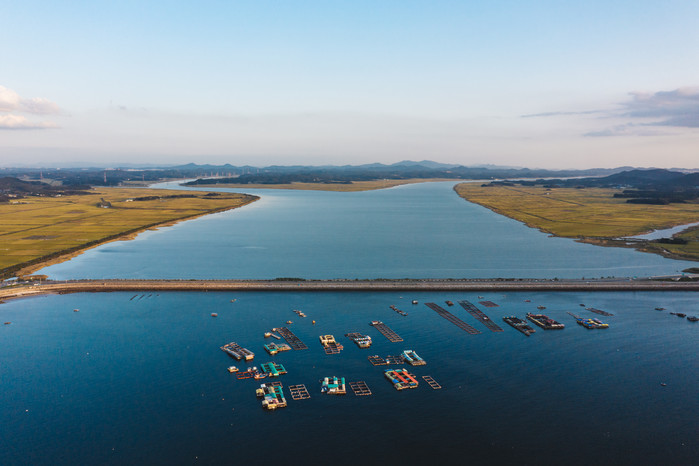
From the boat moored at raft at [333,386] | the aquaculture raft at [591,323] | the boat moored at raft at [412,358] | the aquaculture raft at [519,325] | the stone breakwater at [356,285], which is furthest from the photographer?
the stone breakwater at [356,285]

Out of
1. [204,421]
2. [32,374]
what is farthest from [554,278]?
[32,374]

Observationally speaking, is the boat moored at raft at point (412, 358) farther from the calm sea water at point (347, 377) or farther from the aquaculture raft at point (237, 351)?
the aquaculture raft at point (237, 351)

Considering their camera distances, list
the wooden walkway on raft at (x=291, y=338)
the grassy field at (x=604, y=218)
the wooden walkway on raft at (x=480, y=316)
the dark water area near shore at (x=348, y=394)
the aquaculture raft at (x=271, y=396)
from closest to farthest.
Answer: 1. the dark water area near shore at (x=348, y=394)
2. the aquaculture raft at (x=271, y=396)
3. the wooden walkway on raft at (x=291, y=338)
4. the wooden walkway on raft at (x=480, y=316)
5. the grassy field at (x=604, y=218)

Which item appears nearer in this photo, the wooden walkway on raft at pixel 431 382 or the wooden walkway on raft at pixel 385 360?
the wooden walkway on raft at pixel 431 382

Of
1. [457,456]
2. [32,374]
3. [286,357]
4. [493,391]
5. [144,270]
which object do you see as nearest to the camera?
[457,456]

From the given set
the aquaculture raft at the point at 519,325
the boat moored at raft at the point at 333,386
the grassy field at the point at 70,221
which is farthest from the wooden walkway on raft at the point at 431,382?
the grassy field at the point at 70,221

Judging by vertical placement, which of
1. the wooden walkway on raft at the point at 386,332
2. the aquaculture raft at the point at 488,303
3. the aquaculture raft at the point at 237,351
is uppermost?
the aquaculture raft at the point at 488,303

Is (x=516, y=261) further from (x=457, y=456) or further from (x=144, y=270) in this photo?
(x=144, y=270)
